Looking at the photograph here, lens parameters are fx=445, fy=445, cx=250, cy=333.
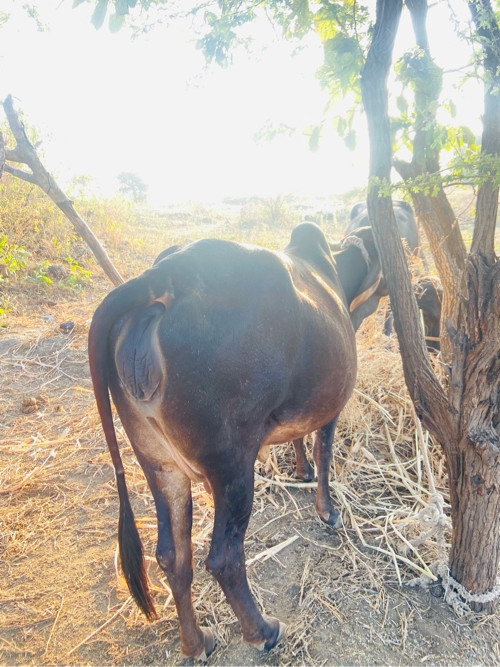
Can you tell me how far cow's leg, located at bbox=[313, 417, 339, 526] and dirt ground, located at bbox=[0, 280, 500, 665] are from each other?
0.30ft

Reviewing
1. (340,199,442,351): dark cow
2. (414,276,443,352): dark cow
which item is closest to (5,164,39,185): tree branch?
(340,199,442,351): dark cow

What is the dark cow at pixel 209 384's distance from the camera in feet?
5.55

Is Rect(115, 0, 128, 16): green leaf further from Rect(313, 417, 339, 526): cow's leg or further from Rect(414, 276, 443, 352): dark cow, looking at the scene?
A: Rect(414, 276, 443, 352): dark cow

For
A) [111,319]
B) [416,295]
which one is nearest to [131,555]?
[111,319]

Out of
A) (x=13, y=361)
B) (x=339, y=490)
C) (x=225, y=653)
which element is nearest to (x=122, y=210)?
(x=13, y=361)

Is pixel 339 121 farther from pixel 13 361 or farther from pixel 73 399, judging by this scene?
pixel 13 361

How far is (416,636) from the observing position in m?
2.08

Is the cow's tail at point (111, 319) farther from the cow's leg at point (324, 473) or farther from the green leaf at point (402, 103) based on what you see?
the cow's leg at point (324, 473)

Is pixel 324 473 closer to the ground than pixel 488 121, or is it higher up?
closer to the ground

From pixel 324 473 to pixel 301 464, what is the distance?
381 millimetres

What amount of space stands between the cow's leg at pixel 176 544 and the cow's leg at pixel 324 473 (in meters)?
1.13

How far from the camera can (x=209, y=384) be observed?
169 cm

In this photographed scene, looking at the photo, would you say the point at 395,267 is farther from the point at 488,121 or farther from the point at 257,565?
the point at 257,565

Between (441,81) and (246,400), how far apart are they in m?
1.47
